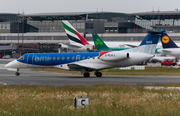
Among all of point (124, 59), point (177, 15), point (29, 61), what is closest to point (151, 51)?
point (124, 59)

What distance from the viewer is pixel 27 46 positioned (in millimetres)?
123312

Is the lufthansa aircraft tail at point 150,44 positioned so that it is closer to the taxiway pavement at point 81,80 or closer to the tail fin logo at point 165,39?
the taxiway pavement at point 81,80

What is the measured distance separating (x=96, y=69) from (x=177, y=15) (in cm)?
10114

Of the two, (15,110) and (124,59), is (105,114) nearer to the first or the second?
(15,110)

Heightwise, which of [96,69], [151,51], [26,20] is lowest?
[96,69]

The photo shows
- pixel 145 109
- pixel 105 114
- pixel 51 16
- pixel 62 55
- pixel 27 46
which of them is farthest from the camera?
pixel 51 16

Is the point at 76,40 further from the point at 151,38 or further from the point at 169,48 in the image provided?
the point at 151,38

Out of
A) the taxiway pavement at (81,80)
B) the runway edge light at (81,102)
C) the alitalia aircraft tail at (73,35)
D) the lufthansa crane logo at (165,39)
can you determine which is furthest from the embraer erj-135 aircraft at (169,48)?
the runway edge light at (81,102)

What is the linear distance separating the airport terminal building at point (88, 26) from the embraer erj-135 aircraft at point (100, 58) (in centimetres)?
8145

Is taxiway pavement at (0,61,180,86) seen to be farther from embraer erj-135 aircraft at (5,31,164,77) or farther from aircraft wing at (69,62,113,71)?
embraer erj-135 aircraft at (5,31,164,77)

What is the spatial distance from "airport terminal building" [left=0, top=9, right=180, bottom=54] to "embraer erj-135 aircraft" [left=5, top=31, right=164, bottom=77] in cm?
8145

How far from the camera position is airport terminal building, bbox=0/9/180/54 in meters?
127

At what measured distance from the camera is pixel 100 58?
38.4 m

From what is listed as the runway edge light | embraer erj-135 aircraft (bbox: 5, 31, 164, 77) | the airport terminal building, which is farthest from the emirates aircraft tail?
the runway edge light
